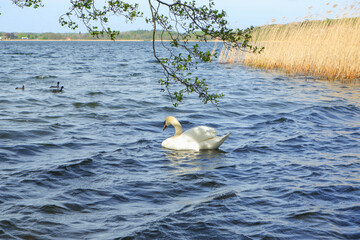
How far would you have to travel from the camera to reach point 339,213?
584cm

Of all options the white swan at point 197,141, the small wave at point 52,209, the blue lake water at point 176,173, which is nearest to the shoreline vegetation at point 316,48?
the blue lake water at point 176,173

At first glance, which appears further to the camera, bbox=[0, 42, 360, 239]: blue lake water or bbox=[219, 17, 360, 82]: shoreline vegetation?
bbox=[219, 17, 360, 82]: shoreline vegetation

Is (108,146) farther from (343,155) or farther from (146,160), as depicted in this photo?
(343,155)

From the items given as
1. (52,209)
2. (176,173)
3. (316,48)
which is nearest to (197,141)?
(176,173)

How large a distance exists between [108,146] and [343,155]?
5.10 metres

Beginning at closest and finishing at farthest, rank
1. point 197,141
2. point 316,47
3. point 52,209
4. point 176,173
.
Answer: point 52,209
point 176,173
point 197,141
point 316,47

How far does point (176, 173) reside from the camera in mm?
7949

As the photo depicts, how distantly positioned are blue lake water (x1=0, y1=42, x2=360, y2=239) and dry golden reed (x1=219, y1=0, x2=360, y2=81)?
4686 millimetres

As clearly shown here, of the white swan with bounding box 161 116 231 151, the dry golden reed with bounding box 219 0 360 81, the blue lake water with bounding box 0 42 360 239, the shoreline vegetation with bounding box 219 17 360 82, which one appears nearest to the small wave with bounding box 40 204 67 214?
the blue lake water with bounding box 0 42 360 239

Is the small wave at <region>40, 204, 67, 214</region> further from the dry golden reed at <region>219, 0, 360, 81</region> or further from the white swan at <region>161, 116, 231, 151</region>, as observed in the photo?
the dry golden reed at <region>219, 0, 360, 81</region>

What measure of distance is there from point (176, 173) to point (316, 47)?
16178mm

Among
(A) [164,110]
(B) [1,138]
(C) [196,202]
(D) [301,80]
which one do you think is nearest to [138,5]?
(C) [196,202]

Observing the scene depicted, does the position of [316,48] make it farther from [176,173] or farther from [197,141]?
[176,173]

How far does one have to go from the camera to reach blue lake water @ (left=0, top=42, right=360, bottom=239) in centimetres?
550
